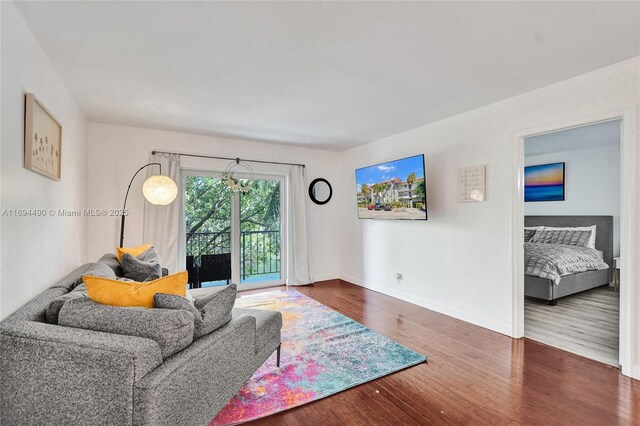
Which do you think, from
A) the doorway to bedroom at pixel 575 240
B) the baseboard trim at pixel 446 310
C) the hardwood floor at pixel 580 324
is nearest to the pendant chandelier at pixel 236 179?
the baseboard trim at pixel 446 310

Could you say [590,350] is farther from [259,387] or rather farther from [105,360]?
[105,360]

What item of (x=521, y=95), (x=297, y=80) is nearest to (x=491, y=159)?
(x=521, y=95)

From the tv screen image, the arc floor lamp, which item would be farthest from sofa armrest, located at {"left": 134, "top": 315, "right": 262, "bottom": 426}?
the tv screen image

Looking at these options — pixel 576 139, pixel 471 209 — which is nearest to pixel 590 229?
pixel 576 139

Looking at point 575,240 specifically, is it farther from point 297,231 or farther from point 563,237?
point 297,231

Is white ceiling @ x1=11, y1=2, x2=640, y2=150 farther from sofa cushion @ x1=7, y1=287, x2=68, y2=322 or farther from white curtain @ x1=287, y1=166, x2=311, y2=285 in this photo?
white curtain @ x1=287, y1=166, x2=311, y2=285

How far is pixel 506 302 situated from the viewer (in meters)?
3.17

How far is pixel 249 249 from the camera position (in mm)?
5105

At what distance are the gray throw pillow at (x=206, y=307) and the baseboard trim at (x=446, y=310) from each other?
281 cm

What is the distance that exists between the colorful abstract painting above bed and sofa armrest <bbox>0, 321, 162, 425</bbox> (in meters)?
6.80

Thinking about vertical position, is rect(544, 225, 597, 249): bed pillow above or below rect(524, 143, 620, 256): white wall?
below

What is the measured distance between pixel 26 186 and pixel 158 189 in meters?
1.83

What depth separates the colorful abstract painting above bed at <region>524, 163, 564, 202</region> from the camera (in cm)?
571

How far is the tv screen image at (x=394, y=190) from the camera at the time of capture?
3.75 meters
